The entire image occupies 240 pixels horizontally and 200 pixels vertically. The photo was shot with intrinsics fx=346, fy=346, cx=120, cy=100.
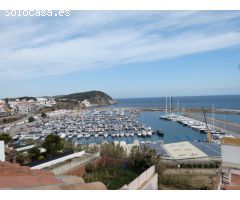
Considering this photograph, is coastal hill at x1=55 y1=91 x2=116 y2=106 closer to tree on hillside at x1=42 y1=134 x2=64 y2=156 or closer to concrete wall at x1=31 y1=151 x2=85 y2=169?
tree on hillside at x1=42 y1=134 x2=64 y2=156

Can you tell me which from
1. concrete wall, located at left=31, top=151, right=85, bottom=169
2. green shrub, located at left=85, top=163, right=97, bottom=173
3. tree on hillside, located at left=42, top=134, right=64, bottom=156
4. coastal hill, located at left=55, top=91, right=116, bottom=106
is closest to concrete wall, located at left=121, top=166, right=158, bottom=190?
green shrub, located at left=85, top=163, right=97, bottom=173

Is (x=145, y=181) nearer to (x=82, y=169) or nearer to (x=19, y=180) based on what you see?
(x=82, y=169)

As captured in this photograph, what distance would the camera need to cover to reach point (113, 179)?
4809 millimetres

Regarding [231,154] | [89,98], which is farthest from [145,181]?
[89,98]

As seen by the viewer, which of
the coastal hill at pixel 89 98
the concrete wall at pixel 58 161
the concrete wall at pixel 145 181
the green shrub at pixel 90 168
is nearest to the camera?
the concrete wall at pixel 145 181

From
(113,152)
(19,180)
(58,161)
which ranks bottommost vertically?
(113,152)

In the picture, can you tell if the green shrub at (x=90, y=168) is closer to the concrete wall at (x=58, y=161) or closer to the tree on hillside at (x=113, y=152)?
the concrete wall at (x=58, y=161)

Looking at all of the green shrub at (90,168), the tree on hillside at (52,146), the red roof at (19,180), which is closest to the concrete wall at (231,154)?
the red roof at (19,180)

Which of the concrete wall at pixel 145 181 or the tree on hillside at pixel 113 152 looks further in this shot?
the tree on hillside at pixel 113 152
